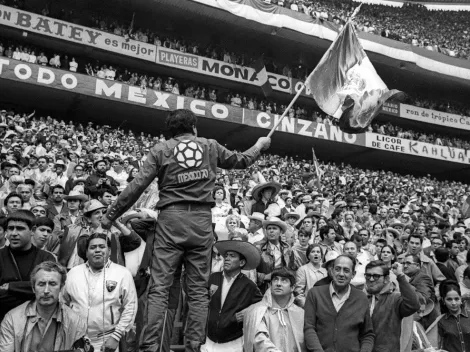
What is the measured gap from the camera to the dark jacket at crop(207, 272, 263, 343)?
14.9ft

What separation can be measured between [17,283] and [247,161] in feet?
6.37

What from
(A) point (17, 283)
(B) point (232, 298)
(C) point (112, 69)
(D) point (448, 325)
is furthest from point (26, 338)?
(C) point (112, 69)

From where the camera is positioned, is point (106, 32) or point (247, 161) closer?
point (247, 161)

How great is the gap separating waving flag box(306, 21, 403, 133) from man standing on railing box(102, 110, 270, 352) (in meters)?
2.41

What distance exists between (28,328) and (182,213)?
1.35m

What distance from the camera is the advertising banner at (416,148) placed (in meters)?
26.2

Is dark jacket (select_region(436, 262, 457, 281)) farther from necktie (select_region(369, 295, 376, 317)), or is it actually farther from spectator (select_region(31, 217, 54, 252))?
spectator (select_region(31, 217, 54, 252))

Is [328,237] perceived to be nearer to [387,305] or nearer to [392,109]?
[387,305]

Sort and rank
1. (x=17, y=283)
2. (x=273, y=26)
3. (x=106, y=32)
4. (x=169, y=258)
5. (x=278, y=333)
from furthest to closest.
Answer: (x=273, y=26) < (x=106, y=32) < (x=278, y=333) < (x=17, y=283) < (x=169, y=258)

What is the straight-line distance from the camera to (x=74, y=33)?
2052cm

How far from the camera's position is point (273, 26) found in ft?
76.9

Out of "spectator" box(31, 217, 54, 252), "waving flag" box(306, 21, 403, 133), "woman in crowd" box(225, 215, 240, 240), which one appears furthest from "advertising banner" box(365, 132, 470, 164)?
"spectator" box(31, 217, 54, 252)

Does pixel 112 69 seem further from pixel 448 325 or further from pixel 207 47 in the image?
pixel 448 325

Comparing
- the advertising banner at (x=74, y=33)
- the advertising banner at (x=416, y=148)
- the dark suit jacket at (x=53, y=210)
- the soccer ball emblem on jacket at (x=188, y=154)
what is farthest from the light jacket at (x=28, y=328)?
the advertising banner at (x=416, y=148)
